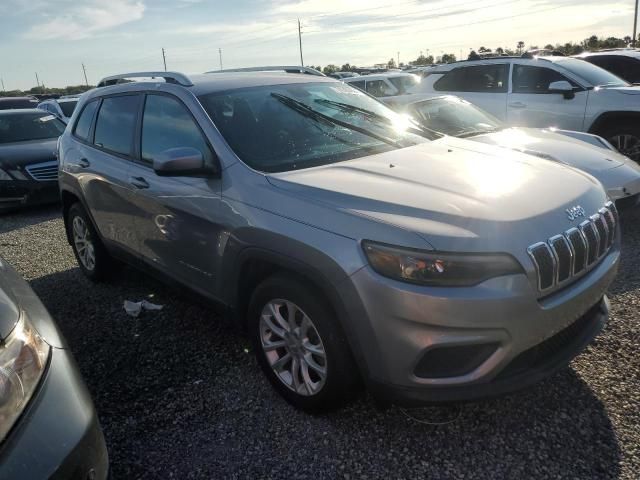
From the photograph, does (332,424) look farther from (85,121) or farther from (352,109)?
(85,121)

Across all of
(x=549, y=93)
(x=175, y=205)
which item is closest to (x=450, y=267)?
(x=175, y=205)

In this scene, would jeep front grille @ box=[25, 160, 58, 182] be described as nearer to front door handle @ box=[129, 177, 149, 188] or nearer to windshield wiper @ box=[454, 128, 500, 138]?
front door handle @ box=[129, 177, 149, 188]

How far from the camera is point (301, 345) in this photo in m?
2.78

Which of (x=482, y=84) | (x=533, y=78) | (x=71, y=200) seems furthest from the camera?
(x=482, y=84)

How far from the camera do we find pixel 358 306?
2338mm

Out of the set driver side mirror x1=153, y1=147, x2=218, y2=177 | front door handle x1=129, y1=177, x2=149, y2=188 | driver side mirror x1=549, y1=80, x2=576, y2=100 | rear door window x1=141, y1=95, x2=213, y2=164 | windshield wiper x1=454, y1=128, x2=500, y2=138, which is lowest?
windshield wiper x1=454, y1=128, x2=500, y2=138

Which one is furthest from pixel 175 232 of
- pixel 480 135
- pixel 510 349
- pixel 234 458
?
pixel 480 135

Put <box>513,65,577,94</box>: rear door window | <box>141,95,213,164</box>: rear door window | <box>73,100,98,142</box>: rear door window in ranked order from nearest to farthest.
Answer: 1. <box>141,95,213,164</box>: rear door window
2. <box>73,100,98,142</box>: rear door window
3. <box>513,65,577,94</box>: rear door window

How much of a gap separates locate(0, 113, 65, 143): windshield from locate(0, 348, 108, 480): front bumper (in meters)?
8.94

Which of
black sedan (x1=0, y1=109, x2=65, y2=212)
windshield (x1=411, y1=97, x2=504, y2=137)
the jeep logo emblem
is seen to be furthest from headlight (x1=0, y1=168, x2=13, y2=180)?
the jeep logo emblem

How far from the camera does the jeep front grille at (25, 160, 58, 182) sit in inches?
337

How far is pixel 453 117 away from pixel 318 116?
354 cm

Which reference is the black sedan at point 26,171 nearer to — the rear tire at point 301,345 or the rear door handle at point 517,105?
the rear tire at point 301,345

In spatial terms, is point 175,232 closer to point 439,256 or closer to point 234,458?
point 234,458
